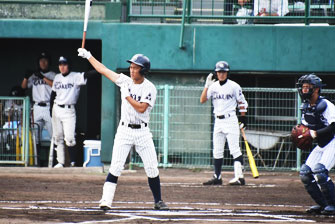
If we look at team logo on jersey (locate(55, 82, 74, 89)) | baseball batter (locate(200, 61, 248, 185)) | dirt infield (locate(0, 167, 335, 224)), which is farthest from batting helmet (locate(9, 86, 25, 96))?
baseball batter (locate(200, 61, 248, 185))

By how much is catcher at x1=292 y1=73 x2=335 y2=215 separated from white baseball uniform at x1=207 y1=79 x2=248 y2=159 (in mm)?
3618

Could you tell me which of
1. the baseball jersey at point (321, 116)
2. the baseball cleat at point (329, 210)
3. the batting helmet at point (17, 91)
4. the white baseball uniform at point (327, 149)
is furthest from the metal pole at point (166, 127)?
the baseball cleat at point (329, 210)

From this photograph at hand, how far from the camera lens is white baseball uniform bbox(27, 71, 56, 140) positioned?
56.0 feet

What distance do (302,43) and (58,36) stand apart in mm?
5124

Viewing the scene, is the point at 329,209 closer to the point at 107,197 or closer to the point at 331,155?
the point at 331,155

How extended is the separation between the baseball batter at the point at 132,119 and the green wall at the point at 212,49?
6.59 m

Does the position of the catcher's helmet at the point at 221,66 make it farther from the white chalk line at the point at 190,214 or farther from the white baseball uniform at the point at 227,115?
the white chalk line at the point at 190,214

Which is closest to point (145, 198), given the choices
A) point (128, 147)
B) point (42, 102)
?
point (128, 147)

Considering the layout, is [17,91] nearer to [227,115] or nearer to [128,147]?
[227,115]

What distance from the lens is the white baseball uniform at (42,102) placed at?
17062mm

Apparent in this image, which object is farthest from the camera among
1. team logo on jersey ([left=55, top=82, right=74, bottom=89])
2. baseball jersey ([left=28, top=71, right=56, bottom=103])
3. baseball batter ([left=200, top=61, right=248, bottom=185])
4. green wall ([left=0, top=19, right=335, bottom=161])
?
baseball jersey ([left=28, top=71, right=56, bottom=103])

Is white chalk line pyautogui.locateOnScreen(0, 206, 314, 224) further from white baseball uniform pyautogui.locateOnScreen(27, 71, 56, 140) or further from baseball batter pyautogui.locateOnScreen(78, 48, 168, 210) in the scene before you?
white baseball uniform pyautogui.locateOnScreen(27, 71, 56, 140)

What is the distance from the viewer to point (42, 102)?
56.3 ft

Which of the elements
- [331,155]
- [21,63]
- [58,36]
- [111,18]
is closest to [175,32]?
[111,18]
